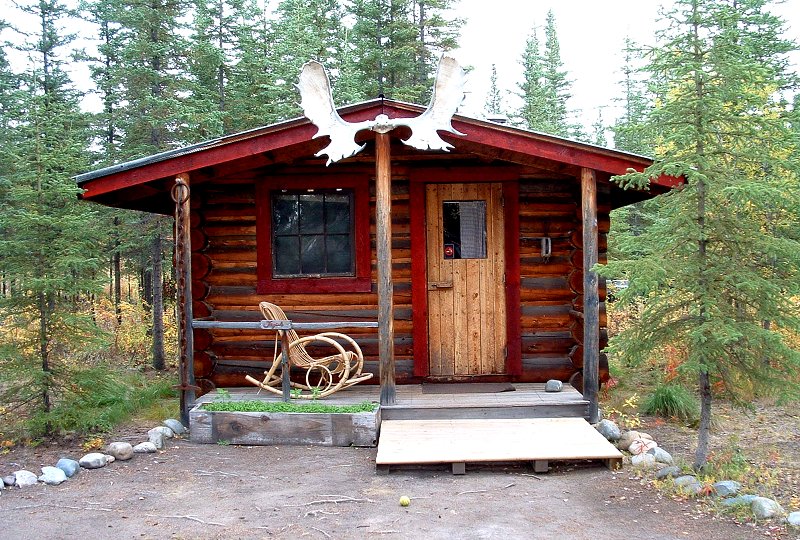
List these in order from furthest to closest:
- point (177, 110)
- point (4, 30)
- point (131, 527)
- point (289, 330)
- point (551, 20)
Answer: point (551, 20) → point (4, 30) → point (177, 110) → point (289, 330) → point (131, 527)

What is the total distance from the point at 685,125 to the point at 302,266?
4.76m

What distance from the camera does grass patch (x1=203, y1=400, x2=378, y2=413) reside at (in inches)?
257

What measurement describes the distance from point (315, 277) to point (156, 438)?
2.66m

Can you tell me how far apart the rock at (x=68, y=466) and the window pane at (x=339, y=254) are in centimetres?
356

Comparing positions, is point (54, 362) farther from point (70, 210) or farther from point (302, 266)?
point (302, 266)

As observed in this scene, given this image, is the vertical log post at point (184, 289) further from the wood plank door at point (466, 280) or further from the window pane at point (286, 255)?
the wood plank door at point (466, 280)

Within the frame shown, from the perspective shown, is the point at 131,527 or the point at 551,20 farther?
the point at 551,20

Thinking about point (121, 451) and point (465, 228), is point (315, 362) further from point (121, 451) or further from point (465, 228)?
point (465, 228)

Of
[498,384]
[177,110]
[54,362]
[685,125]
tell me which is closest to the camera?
[685,125]

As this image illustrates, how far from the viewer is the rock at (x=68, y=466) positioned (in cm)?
→ 560

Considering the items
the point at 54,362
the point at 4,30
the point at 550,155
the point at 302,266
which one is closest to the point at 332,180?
the point at 302,266

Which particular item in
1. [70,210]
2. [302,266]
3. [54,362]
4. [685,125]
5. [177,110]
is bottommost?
[54,362]

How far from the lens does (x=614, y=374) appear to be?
980 cm

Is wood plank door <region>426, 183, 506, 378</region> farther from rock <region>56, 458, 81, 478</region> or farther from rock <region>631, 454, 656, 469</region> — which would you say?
rock <region>56, 458, 81, 478</region>
